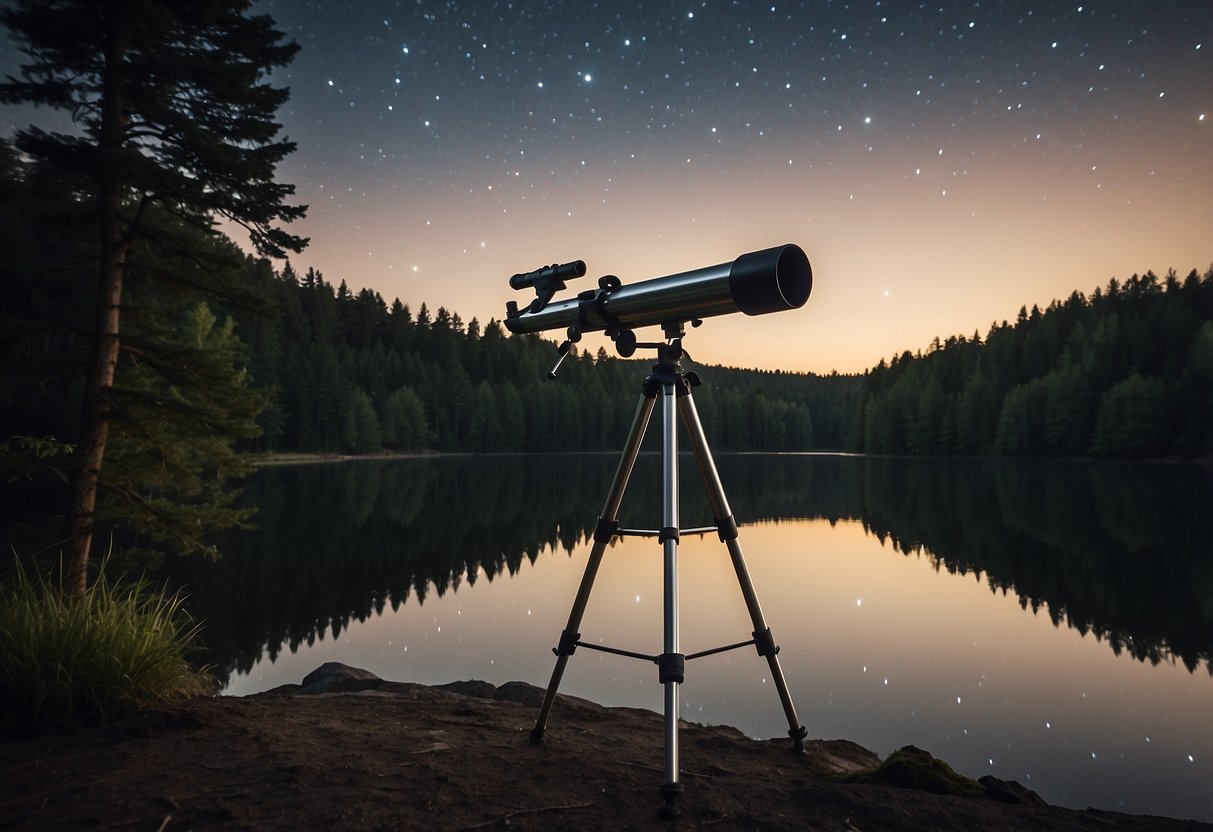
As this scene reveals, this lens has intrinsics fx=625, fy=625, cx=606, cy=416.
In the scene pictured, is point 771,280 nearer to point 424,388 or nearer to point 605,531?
point 605,531

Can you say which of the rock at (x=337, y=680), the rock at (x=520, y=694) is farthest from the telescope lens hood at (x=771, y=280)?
the rock at (x=337, y=680)

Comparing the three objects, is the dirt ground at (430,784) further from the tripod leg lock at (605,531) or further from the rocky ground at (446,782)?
the tripod leg lock at (605,531)

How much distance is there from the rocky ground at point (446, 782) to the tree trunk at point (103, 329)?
419 centimetres

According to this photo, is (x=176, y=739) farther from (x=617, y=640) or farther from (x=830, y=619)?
(x=830, y=619)

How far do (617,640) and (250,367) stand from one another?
194 feet

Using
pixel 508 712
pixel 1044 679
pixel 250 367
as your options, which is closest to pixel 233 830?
pixel 508 712

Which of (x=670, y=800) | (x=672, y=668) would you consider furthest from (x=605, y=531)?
(x=670, y=800)

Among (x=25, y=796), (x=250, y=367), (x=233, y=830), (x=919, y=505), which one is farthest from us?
(x=250, y=367)

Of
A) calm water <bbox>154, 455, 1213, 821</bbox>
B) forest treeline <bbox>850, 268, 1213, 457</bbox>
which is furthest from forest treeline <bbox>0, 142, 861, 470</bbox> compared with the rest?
forest treeline <bbox>850, 268, 1213, 457</bbox>

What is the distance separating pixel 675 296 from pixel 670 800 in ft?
7.30

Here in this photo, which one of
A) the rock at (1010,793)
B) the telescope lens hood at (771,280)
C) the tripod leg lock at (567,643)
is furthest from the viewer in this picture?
the tripod leg lock at (567,643)

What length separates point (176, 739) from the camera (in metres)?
3.47

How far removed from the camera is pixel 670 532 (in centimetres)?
290

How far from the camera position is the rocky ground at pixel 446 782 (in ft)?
→ 8.70
